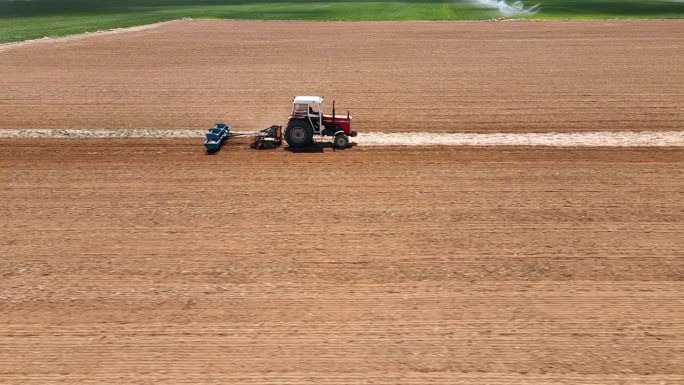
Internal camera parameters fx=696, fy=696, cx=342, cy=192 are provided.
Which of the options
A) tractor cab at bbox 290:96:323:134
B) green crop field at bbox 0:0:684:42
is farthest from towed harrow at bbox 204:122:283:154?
green crop field at bbox 0:0:684:42

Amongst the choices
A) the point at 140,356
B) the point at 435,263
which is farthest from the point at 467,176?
the point at 140,356

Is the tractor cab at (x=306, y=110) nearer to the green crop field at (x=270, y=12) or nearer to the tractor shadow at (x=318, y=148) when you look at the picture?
the tractor shadow at (x=318, y=148)

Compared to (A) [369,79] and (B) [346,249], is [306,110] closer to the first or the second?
(B) [346,249]

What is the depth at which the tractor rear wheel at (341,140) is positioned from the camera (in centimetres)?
2317

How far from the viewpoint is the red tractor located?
2277 cm

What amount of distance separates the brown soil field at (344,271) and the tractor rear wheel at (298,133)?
1.27m

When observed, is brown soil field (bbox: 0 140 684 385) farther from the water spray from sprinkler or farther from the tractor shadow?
the water spray from sprinkler

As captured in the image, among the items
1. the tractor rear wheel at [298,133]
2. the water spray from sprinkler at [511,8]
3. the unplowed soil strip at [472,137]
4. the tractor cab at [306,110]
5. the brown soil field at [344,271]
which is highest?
the water spray from sprinkler at [511,8]

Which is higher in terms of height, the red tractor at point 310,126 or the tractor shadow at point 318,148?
the red tractor at point 310,126

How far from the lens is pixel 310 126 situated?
75.1 feet

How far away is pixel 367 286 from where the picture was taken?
533 inches

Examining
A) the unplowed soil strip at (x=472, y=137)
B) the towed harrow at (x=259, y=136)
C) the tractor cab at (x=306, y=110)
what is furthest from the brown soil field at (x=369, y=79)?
the tractor cab at (x=306, y=110)

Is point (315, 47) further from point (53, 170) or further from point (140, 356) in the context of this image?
point (140, 356)

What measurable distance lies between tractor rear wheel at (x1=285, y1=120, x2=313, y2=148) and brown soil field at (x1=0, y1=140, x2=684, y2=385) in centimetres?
127
